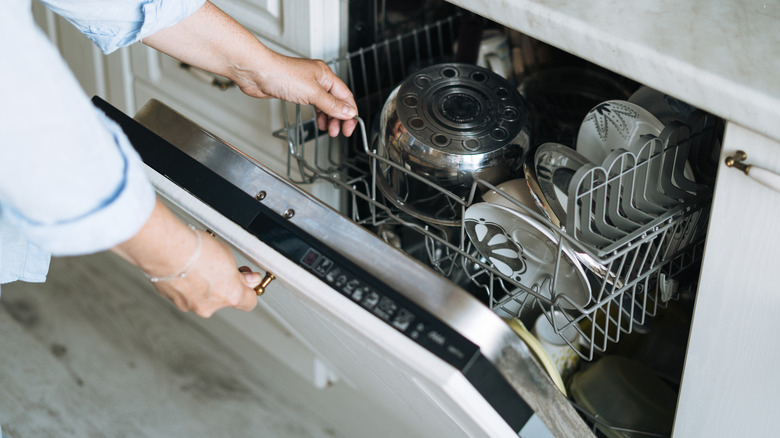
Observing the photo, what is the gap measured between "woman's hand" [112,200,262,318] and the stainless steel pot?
0.71 feet

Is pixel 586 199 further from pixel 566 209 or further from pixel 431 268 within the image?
pixel 431 268

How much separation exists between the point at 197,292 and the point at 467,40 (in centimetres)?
60

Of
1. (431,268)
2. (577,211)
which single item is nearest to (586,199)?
(577,211)

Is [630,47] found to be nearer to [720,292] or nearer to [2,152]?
[720,292]

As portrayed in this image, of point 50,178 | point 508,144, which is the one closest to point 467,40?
point 508,144

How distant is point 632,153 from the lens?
2.37ft

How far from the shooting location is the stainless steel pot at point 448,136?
831mm

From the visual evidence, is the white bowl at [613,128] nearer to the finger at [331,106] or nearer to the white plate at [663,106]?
the white plate at [663,106]

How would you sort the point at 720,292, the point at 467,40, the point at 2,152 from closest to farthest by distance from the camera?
the point at 2,152 → the point at 720,292 → the point at 467,40

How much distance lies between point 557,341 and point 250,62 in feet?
1.76

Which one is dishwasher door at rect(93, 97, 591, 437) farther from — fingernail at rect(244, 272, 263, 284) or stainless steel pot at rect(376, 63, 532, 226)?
stainless steel pot at rect(376, 63, 532, 226)

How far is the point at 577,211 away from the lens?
2.49 feet

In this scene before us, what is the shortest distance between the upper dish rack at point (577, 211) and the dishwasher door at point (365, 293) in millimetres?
120

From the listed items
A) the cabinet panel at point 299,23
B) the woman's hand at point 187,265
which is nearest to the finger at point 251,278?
the woman's hand at point 187,265
